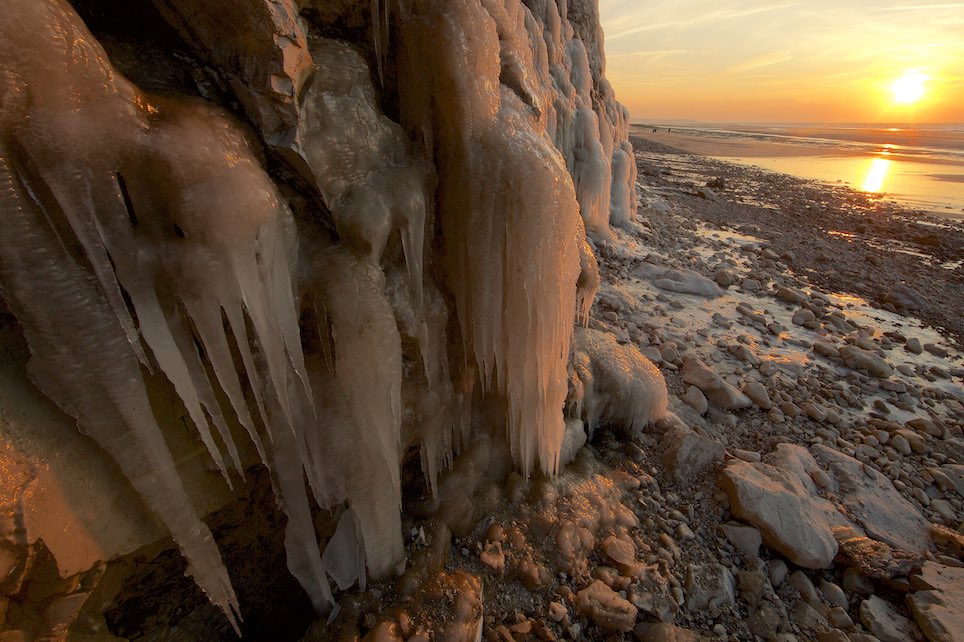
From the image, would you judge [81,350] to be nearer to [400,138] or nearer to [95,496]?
[95,496]

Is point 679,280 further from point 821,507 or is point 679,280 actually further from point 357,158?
point 357,158

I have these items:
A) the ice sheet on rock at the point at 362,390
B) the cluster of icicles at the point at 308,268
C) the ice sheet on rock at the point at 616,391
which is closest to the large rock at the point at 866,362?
the ice sheet on rock at the point at 616,391

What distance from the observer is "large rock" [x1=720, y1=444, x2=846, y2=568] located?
10.4ft

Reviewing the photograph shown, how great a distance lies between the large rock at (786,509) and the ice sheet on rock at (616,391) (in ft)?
2.54

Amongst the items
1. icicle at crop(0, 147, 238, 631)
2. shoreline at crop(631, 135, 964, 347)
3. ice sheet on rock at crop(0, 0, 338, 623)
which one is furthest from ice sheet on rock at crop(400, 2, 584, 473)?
shoreline at crop(631, 135, 964, 347)

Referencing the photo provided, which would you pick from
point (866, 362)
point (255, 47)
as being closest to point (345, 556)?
point (255, 47)

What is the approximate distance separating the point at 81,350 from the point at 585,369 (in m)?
3.27

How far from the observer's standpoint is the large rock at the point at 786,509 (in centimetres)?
316

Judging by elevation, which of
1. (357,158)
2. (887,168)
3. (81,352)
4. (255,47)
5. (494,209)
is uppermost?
(255,47)

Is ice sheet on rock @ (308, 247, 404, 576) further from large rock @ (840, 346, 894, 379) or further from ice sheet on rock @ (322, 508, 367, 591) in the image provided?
large rock @ (840, 346, 894, 379)

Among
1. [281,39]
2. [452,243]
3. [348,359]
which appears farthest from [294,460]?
[281,39]

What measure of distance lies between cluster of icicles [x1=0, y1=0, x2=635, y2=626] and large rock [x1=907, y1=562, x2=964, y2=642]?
2.36m

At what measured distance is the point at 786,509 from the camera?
334cm

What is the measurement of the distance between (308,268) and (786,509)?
3596 millimetres
